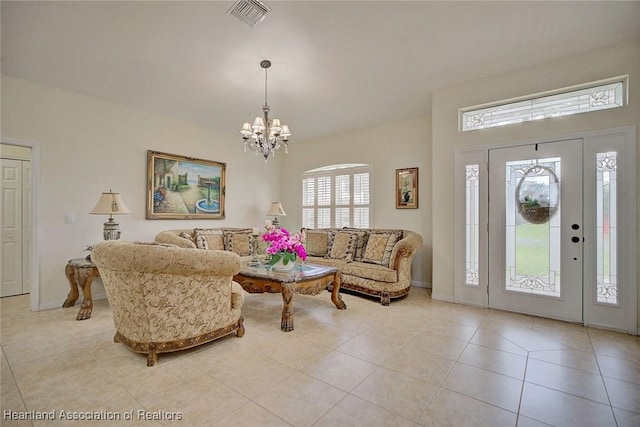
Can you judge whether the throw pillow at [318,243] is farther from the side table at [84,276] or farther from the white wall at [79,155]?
the side table at [84,276]

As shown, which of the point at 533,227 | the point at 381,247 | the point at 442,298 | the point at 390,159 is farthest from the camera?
the point at 390,159

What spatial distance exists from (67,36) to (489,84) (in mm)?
4937

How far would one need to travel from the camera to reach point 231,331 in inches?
108

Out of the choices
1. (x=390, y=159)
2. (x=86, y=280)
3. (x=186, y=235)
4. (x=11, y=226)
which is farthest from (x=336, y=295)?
(x=11, y=226)

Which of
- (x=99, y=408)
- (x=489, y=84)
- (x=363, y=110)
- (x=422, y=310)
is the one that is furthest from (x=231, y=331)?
(x=489, y=84)

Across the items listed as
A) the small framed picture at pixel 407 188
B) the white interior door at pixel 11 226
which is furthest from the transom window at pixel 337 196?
the white interior door at pixel 11 226

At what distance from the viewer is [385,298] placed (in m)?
3.93

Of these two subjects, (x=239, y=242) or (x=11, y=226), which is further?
(x=239, y=242)

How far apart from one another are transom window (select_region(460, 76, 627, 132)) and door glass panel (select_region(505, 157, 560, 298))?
0.59 meters

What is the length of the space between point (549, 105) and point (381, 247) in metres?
2.81

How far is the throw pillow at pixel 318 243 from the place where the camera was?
530 cm

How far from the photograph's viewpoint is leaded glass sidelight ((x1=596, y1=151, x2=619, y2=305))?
10.1 ft

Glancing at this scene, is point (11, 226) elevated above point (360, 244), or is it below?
above

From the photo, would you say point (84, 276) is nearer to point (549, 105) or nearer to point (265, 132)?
point (265, 132)
